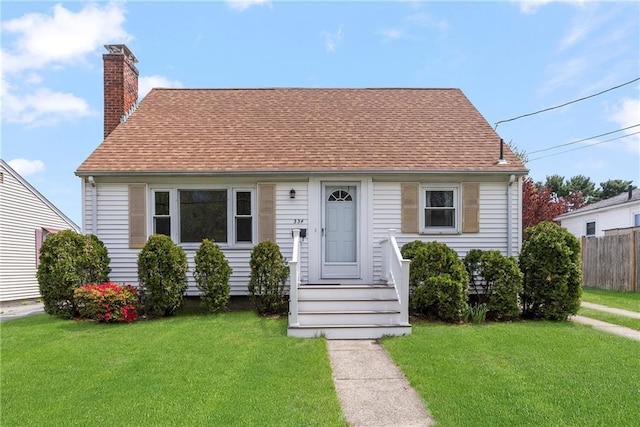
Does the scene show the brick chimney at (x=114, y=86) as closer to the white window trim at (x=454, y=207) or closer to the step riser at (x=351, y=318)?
the step riser at (x=351, y=318)

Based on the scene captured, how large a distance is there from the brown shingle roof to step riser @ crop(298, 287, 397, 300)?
2.70m

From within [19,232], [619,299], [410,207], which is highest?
[410,207]

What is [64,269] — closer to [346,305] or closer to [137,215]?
[137,215]

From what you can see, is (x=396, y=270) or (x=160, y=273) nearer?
(x=396, y=270)

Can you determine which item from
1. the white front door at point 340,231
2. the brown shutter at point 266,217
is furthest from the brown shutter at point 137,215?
the white front door at point 340,231

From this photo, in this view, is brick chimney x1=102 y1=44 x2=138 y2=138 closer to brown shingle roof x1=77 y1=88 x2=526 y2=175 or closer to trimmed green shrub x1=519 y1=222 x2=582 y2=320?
brown shingle roof x1=77 y1=88 x2=526 y2=175

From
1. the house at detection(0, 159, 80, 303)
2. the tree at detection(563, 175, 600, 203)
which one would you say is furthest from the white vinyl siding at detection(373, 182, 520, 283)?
the tree at detection(563, 175, 600, 203)

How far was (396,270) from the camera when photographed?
8.43 meters

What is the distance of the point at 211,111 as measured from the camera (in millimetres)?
12109

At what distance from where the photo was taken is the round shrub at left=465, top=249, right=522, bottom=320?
27.6ft

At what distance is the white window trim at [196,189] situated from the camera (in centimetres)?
1000

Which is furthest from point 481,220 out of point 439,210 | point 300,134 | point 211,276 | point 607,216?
point 607,216

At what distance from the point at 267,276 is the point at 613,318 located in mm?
6842

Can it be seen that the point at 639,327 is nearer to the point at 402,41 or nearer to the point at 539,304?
the point at 539,304
